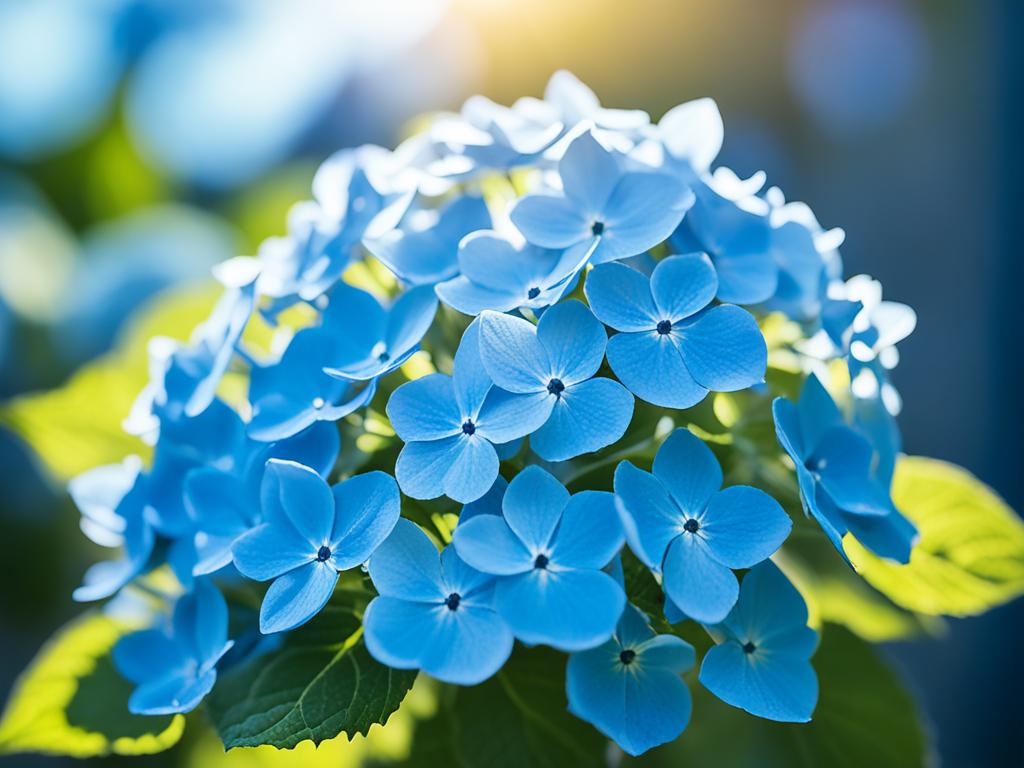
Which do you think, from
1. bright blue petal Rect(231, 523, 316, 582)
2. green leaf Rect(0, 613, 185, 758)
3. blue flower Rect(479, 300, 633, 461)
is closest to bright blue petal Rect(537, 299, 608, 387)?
blue flower Rect(479, 300, 633, 461)

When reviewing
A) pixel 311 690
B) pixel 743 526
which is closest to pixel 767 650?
pixel 743 526

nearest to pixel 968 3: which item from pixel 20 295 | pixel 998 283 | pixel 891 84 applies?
pixel 891 84

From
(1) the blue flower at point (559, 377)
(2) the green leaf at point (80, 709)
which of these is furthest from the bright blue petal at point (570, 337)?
(2) the green leaf at point (80, 709)

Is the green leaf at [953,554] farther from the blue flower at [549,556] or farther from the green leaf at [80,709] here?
the green leaf at [80,709]

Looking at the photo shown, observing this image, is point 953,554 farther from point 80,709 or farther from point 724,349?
point 80,709

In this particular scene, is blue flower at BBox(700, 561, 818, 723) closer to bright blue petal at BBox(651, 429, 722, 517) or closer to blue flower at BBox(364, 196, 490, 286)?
bright blue petal at BBox(651, 429, 722, 517)
